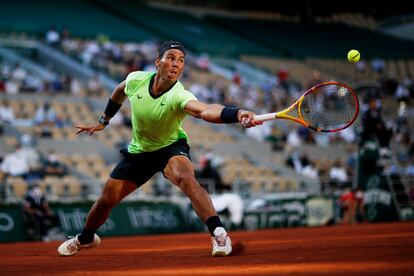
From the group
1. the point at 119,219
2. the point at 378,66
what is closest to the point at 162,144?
the point at 119,219

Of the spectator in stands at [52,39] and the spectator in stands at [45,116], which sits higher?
the spectator in stands at [52,39]

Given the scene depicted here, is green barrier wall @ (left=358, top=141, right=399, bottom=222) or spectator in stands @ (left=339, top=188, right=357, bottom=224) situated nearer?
green barrier wall @ (left=358, top=141, right=399, bottom=222)

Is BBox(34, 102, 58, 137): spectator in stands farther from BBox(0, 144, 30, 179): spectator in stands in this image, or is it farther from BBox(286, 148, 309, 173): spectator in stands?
BBox(286, 148, 309, 173): spectator in stands

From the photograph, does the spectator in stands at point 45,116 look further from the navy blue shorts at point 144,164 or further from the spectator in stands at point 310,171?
the navy blue shorts at point 144,164

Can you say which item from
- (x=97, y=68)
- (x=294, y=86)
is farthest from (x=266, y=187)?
(x=294, y=86)

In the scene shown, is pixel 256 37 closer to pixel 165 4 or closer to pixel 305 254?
pixel 165 4

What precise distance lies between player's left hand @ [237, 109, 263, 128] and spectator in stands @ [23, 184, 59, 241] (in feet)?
39.0

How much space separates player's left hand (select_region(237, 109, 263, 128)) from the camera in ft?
25.2

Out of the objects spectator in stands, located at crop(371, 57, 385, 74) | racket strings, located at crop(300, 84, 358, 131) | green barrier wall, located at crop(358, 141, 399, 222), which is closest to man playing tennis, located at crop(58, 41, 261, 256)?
racket strings, located at crop(300, 84, 358, 131)

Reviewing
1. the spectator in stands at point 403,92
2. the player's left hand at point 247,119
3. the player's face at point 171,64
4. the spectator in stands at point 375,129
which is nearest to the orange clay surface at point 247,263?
the player's left hand at point 247,119

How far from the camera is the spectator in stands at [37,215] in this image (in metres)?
18.9

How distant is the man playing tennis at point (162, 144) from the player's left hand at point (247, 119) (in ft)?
3.10

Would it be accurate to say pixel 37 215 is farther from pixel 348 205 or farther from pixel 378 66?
pixel 378 66

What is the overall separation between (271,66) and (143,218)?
73.6ft
